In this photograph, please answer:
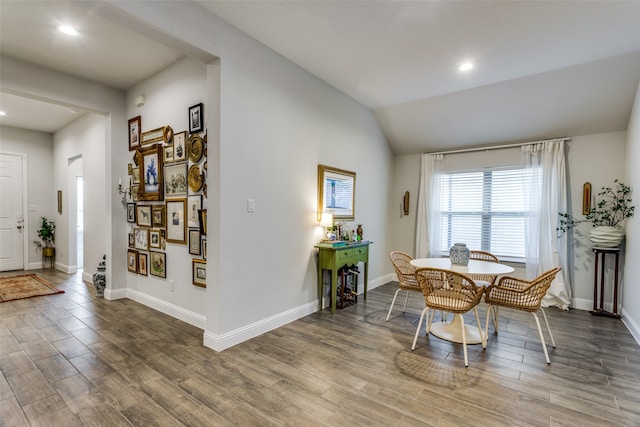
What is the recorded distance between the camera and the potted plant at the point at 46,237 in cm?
612

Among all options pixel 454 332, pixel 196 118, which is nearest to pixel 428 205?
pixel 454 332

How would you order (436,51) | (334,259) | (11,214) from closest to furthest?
(436,51) < (334,259) < (11,214)

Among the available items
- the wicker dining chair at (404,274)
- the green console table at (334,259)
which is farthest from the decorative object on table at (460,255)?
the green console table at (334,259)

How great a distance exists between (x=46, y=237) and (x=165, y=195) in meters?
4.56

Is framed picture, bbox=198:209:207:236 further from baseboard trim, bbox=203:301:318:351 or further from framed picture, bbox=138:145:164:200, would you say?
baseboard trim, bbox=203:301:318:351

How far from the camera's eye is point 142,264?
3.91 meters

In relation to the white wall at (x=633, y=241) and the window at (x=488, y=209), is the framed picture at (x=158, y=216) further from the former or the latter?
the white wall at (x=633, y=241)

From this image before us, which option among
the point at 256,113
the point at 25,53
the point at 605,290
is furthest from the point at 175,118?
the point at 605,290

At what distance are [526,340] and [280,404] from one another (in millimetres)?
2494

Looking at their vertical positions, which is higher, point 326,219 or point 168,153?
point 168,153

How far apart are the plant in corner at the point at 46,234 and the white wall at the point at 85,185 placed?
147 mm

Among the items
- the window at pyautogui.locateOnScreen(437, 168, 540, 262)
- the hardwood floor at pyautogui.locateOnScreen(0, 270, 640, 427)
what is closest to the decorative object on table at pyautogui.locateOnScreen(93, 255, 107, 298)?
the hardwood floor at pyautogui.locateOnScreen(0, 270, 640, 427)

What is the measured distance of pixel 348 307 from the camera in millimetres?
3928

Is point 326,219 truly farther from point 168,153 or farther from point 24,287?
point 24,287
